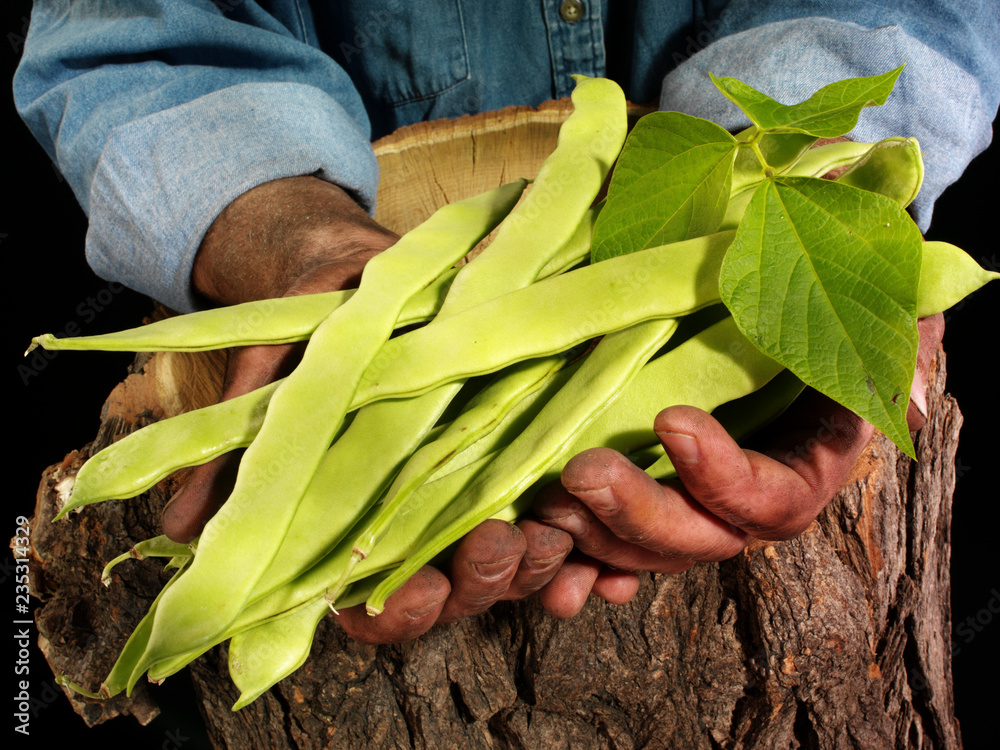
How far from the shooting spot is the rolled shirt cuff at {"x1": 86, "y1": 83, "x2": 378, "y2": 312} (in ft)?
3.74

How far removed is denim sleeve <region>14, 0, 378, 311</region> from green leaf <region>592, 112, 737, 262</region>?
0.69m

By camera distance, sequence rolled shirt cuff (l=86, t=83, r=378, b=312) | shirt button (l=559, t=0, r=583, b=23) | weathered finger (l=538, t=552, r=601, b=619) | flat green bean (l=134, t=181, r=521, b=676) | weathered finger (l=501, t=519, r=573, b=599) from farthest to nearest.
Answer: shirt button (l=559, t=0, r=583, b=23), rolled shirt cuff (l=86, t=83, r=378, b=312), weathered finger (l=538, t=552, r=601, b=619), weathered finger (l=501, t=519, r=573, b=599), flat green bean (l=134, t=181, r=521, b=676)

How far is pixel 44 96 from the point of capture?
1227 mm

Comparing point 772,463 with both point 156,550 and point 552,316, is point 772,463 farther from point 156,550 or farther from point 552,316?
point 156,550

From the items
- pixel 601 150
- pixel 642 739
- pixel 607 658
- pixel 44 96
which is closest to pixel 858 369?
pixel 601 150

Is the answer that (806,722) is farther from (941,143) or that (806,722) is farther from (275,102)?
(275,102)

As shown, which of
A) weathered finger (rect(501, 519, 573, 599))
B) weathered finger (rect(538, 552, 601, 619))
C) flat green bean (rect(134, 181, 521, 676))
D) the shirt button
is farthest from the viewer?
the shirt button

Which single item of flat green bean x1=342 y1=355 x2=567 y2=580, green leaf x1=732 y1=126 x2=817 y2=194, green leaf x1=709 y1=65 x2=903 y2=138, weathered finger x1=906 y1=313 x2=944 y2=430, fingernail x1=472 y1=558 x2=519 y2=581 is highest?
green leaf x1=709 y1=65 x2=903 y2=138

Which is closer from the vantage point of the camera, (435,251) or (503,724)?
(435,251)

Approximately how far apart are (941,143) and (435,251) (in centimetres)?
101

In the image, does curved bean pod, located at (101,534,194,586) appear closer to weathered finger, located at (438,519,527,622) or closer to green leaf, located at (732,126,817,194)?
weathered finger, located at (438,519,527,622)

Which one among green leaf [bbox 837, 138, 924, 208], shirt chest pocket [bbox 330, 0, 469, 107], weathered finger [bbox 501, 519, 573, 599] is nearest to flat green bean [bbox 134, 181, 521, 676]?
weathered finger [bbox 501, 519, 573, 599]

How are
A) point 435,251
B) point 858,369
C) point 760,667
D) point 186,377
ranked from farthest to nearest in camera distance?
point 186,377 → point 760,667 → point 435,251 → point 858,369

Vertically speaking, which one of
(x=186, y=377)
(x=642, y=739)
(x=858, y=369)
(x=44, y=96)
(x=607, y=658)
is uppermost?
(x=44, y=96)
